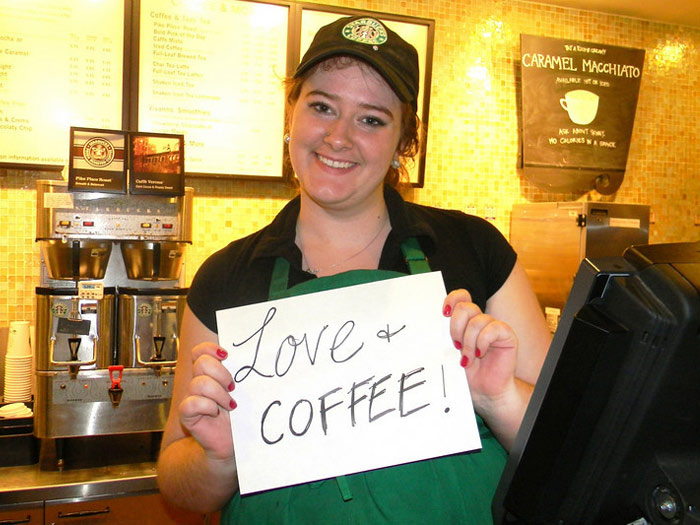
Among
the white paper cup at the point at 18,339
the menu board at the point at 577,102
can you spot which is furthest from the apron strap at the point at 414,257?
the menu board at the point at 577,102

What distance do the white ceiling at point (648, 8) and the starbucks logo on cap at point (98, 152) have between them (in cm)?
244

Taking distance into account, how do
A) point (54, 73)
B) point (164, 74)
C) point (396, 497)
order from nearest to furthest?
point (396, 497) → point (54, 73) → point (164, 74)

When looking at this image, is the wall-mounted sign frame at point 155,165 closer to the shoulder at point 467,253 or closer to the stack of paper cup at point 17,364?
the stack of paper cup at point 17,364

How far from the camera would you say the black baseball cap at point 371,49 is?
1.12m

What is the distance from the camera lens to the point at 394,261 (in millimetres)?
1204

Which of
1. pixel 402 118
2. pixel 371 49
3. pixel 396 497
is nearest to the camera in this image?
pixel 396 497

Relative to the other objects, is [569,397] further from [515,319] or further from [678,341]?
[515,319]

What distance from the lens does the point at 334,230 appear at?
Result: 4.08 ft

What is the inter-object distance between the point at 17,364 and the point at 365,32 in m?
1.83

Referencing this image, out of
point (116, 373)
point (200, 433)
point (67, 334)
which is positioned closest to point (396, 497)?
point (200, 433)

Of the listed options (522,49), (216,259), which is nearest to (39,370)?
(216,259)

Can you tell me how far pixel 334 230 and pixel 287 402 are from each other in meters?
0.44

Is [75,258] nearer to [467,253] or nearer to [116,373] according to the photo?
[116,373]

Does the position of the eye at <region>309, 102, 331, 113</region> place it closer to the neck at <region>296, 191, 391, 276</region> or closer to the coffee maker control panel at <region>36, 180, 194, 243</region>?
the neck at <region>296, 191, 391, 276</region>
